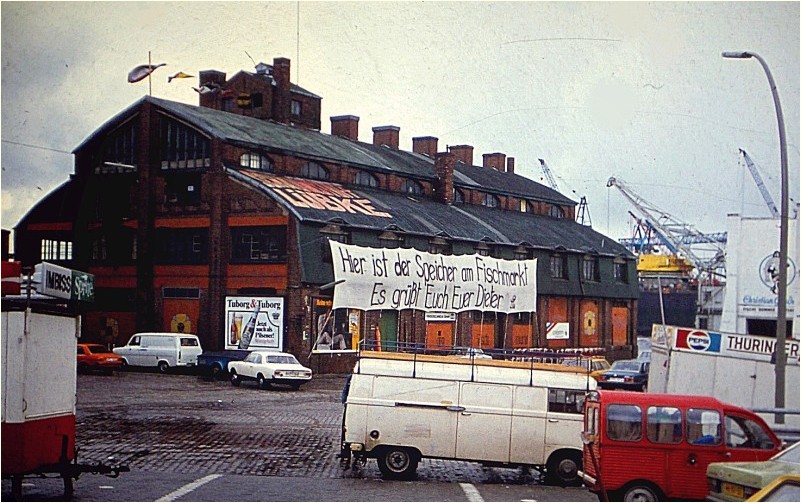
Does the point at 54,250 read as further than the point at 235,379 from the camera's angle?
No

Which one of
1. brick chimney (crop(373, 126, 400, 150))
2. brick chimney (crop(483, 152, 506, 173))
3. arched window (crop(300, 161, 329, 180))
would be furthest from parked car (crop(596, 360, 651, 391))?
arched window (crop(300, 161, 329, 180))

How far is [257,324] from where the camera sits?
1049 inches

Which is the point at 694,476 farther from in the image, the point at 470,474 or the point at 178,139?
the point at 178,139

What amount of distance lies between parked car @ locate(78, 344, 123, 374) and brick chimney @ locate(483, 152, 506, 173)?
9.45m

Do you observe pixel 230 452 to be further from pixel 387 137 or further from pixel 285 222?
pixel 387 137

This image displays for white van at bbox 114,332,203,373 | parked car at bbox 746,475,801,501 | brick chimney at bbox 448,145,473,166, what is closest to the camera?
parked car at bbox 746,475,801,501

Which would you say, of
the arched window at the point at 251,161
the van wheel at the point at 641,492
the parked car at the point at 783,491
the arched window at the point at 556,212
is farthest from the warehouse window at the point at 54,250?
the parked car at the point at 783,491

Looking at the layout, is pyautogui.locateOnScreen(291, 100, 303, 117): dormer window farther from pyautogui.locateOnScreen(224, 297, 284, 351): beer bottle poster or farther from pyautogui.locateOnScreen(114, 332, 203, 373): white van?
pyautogui.locateOnScreen(114, 332, 203, 373): white van

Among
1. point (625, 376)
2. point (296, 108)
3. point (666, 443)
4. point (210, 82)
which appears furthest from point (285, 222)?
point (666, 443)

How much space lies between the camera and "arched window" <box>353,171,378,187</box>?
2511 centimetres

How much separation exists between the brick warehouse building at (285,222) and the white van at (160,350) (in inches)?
13.2

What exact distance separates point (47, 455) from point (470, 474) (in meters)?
7.16

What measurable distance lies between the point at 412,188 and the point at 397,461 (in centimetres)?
1010

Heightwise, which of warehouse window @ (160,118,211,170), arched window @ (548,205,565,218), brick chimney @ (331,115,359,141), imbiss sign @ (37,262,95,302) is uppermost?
brick chimney @ (331,115,359,141)
